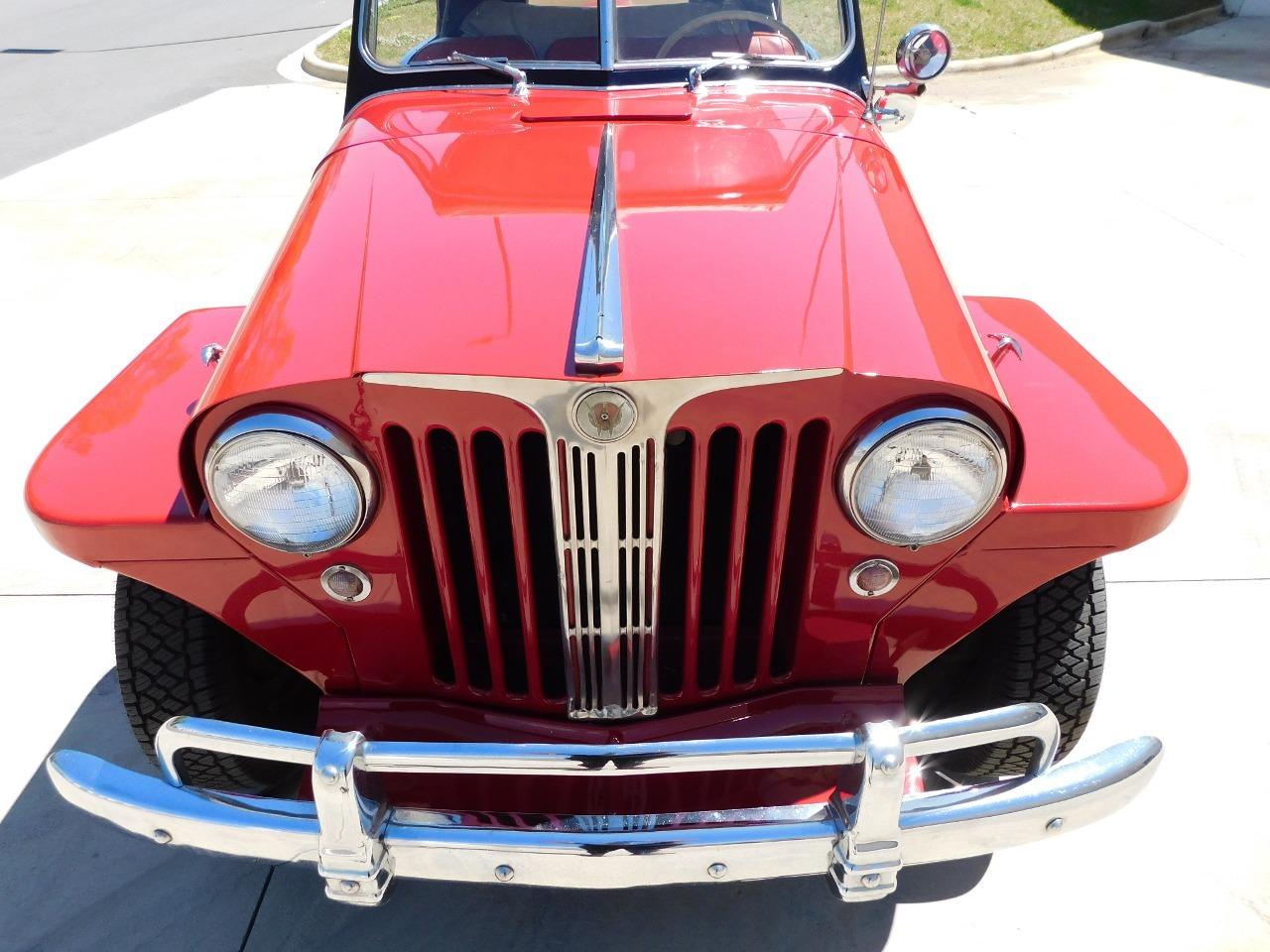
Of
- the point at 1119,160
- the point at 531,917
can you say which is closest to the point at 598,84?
the point at 531,917

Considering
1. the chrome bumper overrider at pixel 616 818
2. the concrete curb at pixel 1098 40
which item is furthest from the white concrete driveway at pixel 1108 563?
the concrete curb at pixel 1098 40

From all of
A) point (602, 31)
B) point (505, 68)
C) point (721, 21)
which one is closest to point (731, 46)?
point (721, 21)

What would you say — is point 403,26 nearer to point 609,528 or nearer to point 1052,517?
point 609,528

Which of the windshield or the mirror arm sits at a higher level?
the windshield

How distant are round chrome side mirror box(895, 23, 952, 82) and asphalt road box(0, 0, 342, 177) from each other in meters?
6.09

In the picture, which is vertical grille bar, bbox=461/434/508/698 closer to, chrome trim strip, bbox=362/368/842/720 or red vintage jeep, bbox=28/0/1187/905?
red vintage jeep, bbox=28/0/1187/905

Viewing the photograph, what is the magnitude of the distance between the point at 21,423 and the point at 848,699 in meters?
3.17

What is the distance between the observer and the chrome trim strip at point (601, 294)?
1327 millimetres

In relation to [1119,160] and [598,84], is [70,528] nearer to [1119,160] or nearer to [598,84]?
[598,84]

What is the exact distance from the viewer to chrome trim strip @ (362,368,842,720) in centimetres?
135

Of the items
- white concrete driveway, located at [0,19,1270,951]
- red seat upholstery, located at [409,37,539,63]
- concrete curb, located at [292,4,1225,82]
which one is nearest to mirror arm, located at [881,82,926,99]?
white concrete driveway, located at [0,19,1270,951]

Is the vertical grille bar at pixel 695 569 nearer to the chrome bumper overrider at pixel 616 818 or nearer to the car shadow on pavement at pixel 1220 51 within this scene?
the chrome bumper overrider at pixel 616 818

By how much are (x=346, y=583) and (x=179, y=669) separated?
504 mm

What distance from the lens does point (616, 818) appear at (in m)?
1.48
